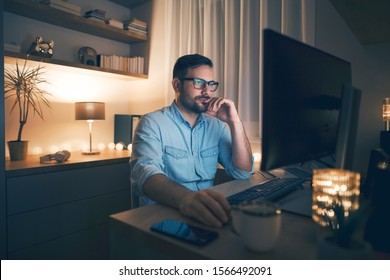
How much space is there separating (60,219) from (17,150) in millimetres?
618

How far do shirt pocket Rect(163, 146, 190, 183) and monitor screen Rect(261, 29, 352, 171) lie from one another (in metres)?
0.69

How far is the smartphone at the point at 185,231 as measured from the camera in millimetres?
597

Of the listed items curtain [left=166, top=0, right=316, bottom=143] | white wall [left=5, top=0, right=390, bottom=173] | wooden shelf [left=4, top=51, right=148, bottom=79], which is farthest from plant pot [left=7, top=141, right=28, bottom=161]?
curtain [left=166, top=0, right=316, bottom=143]

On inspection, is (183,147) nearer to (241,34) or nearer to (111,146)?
(241,34)

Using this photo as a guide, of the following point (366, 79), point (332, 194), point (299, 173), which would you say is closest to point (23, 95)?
point (299, 173)

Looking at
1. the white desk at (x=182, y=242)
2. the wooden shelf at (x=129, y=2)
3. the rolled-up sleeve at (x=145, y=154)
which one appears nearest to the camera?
the white desk at (x=182, y=242)

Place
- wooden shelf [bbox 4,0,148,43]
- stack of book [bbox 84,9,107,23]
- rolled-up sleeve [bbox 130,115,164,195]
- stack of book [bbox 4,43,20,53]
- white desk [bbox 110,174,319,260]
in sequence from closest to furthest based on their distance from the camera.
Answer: white desk [bbox 110,174,319,260]
rolled-up sleeve [bbox 130,115,164,195]
stack of book [bbox 4,43,20,53]
wooden shelf [bbox 4,0,148,43]
stack of book [bbox 84,9,107,23]

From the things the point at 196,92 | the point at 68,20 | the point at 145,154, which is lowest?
the point at 145,154

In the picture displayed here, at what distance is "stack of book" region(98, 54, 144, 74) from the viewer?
267cm

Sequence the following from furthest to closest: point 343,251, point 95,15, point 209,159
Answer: point 95,15
point 209,159
point 343,251

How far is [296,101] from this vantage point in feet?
2.48

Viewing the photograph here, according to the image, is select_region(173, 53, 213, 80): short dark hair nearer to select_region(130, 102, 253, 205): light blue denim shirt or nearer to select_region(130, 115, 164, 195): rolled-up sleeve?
Answer: select_region(130, 102, 253, 205): light blue denim shirt

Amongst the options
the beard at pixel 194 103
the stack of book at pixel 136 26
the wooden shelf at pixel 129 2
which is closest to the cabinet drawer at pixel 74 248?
the beard at pixel 194 103

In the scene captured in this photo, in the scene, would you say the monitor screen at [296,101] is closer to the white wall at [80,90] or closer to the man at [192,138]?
the man at [192,138]
